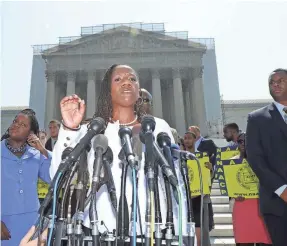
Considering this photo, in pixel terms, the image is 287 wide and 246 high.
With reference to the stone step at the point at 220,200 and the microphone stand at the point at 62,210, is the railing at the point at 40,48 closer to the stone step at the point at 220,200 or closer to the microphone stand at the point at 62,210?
the stone step at the point at 220,200

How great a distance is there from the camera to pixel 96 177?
1063 millimetres

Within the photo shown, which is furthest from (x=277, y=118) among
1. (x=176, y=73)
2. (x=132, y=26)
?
(x=132, y=26)

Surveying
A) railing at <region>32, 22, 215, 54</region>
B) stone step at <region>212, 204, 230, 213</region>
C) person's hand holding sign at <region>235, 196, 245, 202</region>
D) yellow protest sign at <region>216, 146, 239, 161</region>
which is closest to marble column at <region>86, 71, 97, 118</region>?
railing at <region>32, 22, 215, 54</region>

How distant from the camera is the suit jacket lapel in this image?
7.10 feet

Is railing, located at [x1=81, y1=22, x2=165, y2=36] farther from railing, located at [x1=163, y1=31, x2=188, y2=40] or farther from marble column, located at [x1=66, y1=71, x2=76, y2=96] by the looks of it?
marble column, located at [x1=66, y1=71, x2=76, y2=96]

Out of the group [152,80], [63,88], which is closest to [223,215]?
[152,80]

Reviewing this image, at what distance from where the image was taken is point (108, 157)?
121 cm

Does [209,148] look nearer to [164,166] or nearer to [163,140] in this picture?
[163,140]

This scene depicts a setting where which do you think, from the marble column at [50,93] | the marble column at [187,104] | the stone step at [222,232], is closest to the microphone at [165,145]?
the stone step at [222,232]

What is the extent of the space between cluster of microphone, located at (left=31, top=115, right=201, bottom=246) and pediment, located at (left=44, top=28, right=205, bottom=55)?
102 feet

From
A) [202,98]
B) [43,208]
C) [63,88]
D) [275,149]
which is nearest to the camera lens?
[43,208]

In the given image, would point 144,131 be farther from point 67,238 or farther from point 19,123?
point 19,123

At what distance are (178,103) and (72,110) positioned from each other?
3043cm

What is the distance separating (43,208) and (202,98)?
104 ft
